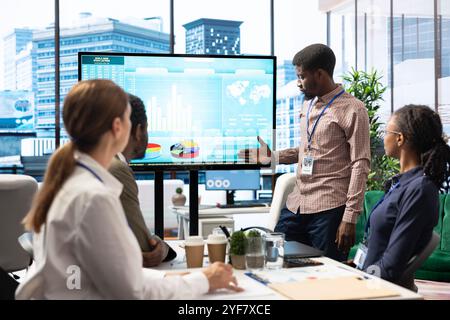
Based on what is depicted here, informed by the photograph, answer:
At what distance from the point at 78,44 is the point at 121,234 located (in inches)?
286

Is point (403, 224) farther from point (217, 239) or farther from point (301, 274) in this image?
point (217, 239)

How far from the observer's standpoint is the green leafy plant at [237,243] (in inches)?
72.5

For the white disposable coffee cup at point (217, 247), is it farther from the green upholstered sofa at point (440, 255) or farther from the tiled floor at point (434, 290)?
the tiled floor at point (434, 290)

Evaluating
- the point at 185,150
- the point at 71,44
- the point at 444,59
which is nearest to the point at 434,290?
the point at 185,150

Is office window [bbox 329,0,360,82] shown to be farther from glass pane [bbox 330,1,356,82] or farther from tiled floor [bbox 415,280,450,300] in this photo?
tiled floor [bbox 415,280,450,300]

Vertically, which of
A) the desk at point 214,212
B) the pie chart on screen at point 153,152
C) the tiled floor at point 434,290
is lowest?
the tiled floor at point 434,290

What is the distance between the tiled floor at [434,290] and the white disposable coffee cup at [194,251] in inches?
114

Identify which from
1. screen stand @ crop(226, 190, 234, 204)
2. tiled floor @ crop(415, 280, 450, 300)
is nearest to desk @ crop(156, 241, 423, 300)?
tiled floor @ crop(415, 280, 450, 300)

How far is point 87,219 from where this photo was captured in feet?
3.94

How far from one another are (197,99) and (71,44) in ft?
17.6

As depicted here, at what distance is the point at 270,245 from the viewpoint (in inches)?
74.9

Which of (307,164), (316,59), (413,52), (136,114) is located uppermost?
(413,52)

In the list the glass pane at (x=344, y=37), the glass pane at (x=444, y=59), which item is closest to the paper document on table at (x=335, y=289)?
the glass pane at (x=444, y=59)
